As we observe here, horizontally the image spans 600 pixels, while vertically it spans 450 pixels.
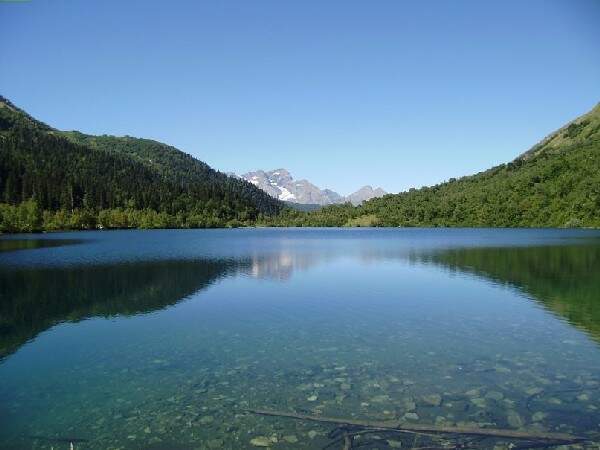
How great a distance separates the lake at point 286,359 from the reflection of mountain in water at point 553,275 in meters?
0.38

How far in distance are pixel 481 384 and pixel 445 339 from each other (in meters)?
7.87

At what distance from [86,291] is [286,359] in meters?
31.4

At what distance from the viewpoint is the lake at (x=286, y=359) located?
16.0m

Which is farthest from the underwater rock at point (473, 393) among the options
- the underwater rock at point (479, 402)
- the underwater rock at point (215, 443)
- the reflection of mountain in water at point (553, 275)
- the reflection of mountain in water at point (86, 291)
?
the reflection of mountain in water at point (86, 291)

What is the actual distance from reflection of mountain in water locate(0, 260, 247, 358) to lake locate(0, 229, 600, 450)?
0.96 ft

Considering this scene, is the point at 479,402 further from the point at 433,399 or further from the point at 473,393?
the point at 433,399

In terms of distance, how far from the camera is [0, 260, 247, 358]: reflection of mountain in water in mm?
34844

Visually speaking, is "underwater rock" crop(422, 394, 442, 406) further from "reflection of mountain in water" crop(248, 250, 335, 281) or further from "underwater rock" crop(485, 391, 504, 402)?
"reflection of mountain in water" crop(248, 250, 335, 281)

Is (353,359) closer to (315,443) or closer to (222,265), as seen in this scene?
(315,443)

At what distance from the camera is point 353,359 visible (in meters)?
23.5

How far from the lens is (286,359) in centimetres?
2386

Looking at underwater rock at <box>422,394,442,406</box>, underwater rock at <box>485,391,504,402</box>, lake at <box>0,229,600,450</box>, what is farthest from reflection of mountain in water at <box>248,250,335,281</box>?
underwater rock at <box>485,391,504,402</box>

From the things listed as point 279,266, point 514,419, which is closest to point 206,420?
point 514,419

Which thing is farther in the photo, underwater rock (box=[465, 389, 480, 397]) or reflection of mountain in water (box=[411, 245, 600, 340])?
reflection of mountain in water (box=[411, 245, 600, 340])
